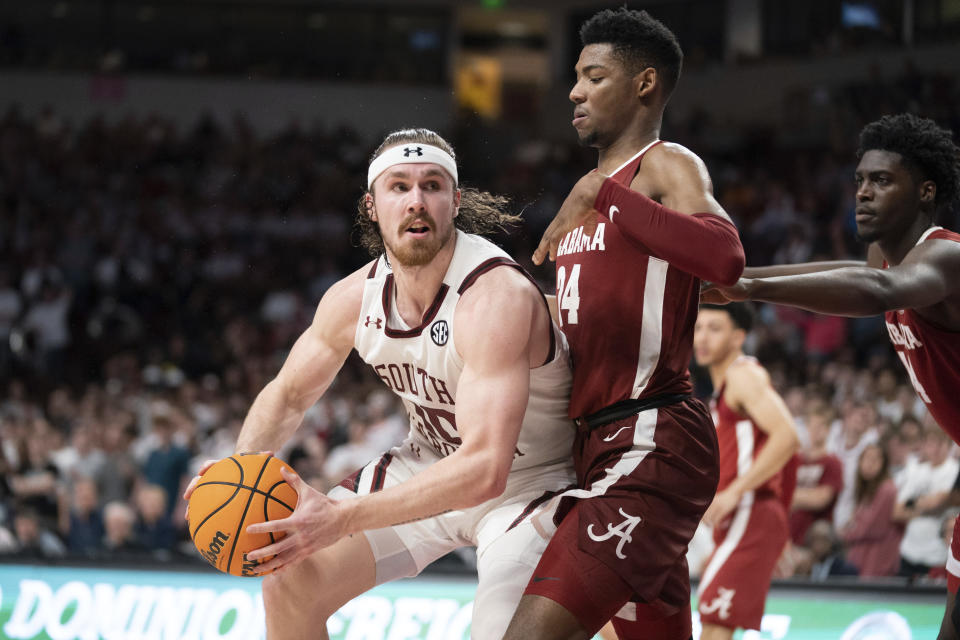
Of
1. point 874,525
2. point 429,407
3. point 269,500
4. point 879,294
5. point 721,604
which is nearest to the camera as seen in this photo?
point 269,500

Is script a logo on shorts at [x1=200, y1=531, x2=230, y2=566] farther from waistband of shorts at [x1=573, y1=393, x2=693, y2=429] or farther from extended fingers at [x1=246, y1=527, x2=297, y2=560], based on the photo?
waistband of shorts at [x1=573, y1=393, x2=693, y2=429]

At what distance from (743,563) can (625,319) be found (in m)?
2.25

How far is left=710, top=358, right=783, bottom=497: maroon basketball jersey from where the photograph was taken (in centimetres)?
540

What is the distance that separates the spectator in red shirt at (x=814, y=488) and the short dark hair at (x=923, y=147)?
4.07 metres

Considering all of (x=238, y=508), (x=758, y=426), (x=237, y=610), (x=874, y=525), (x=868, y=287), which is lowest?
(x=237, y=610)

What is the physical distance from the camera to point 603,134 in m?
3.52

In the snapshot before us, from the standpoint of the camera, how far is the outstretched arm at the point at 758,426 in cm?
523

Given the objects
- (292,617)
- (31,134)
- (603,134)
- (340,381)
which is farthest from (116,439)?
(31,134)

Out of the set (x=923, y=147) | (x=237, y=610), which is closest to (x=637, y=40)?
(x=923, y=147)

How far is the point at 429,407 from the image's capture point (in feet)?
11.8

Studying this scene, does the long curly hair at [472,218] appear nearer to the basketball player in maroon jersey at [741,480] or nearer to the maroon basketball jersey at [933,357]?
the maroon basketball jersey at [933,357]

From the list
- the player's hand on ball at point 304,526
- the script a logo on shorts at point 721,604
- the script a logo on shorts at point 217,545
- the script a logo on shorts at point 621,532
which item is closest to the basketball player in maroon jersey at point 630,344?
the script a logo on shorts at point 621,532

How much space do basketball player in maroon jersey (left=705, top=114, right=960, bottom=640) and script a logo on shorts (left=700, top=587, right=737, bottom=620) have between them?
1418 mm

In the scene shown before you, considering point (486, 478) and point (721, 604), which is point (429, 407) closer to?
point (486, 478)
